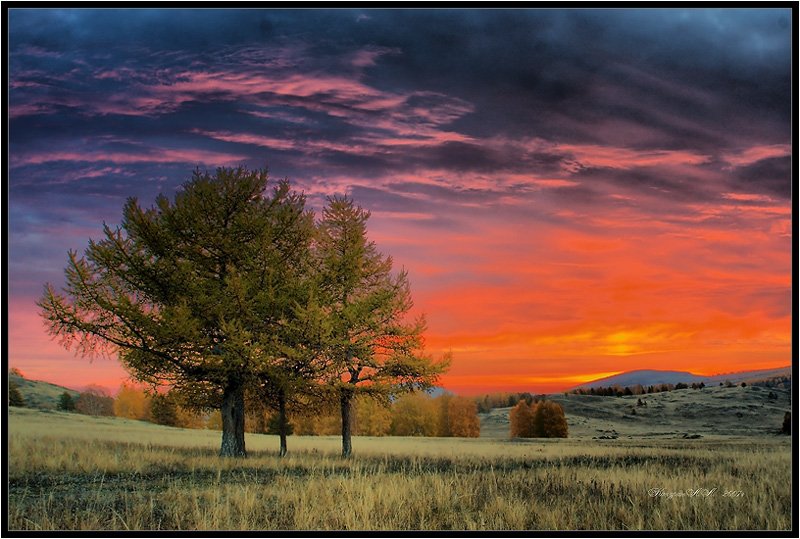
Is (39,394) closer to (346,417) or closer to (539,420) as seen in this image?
(346,417)

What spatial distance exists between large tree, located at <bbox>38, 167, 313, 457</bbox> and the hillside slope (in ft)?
68.2

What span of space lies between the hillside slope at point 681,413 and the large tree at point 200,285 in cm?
2077

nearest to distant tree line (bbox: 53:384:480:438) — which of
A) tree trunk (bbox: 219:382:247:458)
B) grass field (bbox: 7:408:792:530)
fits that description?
tree trunk (bbox: 219:382:247:458)

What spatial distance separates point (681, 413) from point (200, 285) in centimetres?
3612

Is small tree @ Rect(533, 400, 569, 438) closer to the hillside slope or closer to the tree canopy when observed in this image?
the hillside slope

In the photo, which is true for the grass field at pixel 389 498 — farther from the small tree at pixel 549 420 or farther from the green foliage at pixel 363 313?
the small tree at pixel 549 420

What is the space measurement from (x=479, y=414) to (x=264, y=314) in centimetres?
6192

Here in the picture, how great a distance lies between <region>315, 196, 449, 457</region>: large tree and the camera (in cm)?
2323

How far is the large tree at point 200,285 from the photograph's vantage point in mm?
20656

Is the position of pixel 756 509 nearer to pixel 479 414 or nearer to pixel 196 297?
pixel 196 297

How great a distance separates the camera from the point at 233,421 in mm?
22562

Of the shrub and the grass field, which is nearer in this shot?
the grass field

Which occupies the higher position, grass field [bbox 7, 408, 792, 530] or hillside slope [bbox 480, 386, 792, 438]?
grass field [bbox 7, 408, 792, 530]

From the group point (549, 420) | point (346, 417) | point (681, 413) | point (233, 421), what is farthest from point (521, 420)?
point (233, 421)
